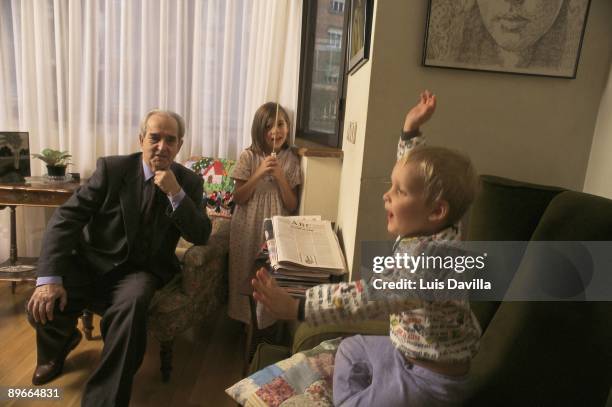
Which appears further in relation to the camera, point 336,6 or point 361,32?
point 336,6

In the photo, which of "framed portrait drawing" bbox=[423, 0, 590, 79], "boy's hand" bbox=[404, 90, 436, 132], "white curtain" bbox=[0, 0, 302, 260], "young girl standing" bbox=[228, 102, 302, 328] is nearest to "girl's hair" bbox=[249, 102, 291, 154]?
"young girl standing" bbox=[228, 102, 302, 328]

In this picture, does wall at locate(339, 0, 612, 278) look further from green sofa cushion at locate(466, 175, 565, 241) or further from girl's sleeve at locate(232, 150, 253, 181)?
girl's sleeve at locate(232, 150, 253, 181)

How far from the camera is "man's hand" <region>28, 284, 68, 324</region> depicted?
5.24 feet

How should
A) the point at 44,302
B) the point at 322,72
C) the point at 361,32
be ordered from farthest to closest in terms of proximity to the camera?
1. the point at 322,72
2. the point at 44,302
3. the point at 361,32

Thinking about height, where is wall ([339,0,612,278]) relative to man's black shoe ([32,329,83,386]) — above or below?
above

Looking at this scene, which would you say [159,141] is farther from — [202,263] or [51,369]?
[51,369]

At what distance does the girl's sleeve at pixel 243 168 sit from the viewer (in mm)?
2209

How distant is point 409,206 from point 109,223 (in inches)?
55.1

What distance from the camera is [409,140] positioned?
3.73 feet

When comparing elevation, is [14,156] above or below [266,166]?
below

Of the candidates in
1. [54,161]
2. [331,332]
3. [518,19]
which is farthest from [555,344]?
[54,161]

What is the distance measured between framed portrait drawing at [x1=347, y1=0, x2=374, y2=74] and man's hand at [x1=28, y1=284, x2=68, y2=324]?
57.5 inches

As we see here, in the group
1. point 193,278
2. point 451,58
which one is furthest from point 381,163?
point 193,278

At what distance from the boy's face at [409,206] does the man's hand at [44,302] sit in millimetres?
1407
